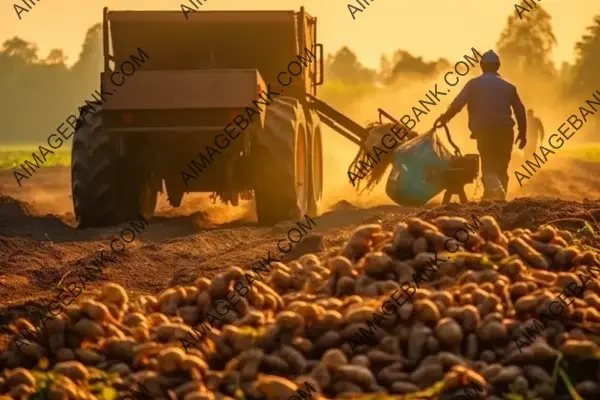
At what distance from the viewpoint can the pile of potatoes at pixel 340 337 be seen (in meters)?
5.11

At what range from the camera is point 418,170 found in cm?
1409

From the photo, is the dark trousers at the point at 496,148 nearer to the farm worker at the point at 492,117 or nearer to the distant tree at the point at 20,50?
the farm worker at the point at 492,117

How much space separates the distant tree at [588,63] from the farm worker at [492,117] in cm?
6625

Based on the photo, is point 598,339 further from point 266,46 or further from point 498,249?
point 266,46

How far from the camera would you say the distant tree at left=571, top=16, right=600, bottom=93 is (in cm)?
7975

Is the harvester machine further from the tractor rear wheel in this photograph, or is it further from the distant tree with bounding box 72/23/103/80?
the distant tree with bounding box 72/23/103/80

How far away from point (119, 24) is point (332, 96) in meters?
37.9

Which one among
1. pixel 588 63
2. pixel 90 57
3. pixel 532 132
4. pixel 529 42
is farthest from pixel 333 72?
pixel 532 132

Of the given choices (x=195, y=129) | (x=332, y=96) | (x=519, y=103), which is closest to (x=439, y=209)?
(x=195, y=129)

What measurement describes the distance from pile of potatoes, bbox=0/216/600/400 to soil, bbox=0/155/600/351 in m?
0.59

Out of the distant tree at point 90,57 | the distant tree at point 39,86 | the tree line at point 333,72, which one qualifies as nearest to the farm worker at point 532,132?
the tree line at point 333,72

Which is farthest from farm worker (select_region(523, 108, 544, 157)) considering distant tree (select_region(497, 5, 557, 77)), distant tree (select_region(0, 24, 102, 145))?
distant tree (select_region(0, 24, 102, 145))

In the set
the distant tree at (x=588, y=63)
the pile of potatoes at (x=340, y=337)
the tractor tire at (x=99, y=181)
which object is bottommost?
the pile of potatoes at (x=340, y=337)

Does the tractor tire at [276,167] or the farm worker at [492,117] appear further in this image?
the farm worker at [492,117]
